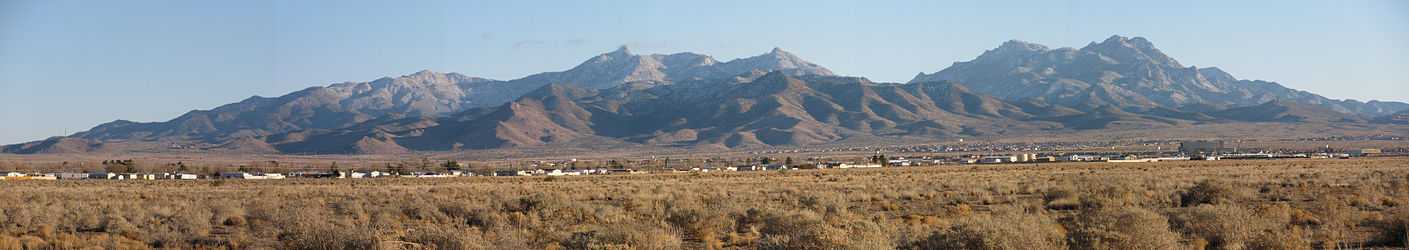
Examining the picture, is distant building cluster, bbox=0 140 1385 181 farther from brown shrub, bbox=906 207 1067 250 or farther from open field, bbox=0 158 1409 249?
brown shrub, bbox=906 207 1067 250

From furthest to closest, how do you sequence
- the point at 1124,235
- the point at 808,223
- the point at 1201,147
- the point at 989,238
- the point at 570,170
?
the point at 1201,147 → the point at 570,170 → the point at 808,223 → the point at 1124,235 → the point at 989,238

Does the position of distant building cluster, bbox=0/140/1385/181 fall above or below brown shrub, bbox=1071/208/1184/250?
below

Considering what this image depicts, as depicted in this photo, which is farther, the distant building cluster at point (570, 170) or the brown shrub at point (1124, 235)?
the distant building cluster at point (570, 170)

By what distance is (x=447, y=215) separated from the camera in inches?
1153

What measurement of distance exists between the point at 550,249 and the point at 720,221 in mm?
6162

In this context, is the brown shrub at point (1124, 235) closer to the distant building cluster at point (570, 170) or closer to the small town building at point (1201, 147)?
the distant building cluster at point (570, 170)

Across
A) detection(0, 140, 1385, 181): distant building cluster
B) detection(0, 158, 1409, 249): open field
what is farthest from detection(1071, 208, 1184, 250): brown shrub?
detection(0, 140, 1385, 181): distant building cluster

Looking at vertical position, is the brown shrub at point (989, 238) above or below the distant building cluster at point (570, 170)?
above

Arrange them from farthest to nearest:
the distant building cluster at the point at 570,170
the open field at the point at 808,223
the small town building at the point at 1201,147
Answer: the small town building at the point at 1201,147 → the distant building cluster at the point at 570,170 → the open field at the point at 808,223

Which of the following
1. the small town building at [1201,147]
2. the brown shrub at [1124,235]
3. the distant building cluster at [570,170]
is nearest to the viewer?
the brown shrub at [1124,235]

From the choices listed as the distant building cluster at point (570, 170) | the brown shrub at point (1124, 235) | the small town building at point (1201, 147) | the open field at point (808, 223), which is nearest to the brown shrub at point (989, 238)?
the open field at point (808, 223)

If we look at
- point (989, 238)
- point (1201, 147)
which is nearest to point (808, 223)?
point (989, 238)

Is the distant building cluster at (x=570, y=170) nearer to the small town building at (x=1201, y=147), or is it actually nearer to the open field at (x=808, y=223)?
the small town building at (x=1201, y=147)

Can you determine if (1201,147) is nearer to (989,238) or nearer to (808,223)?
(808,223)
